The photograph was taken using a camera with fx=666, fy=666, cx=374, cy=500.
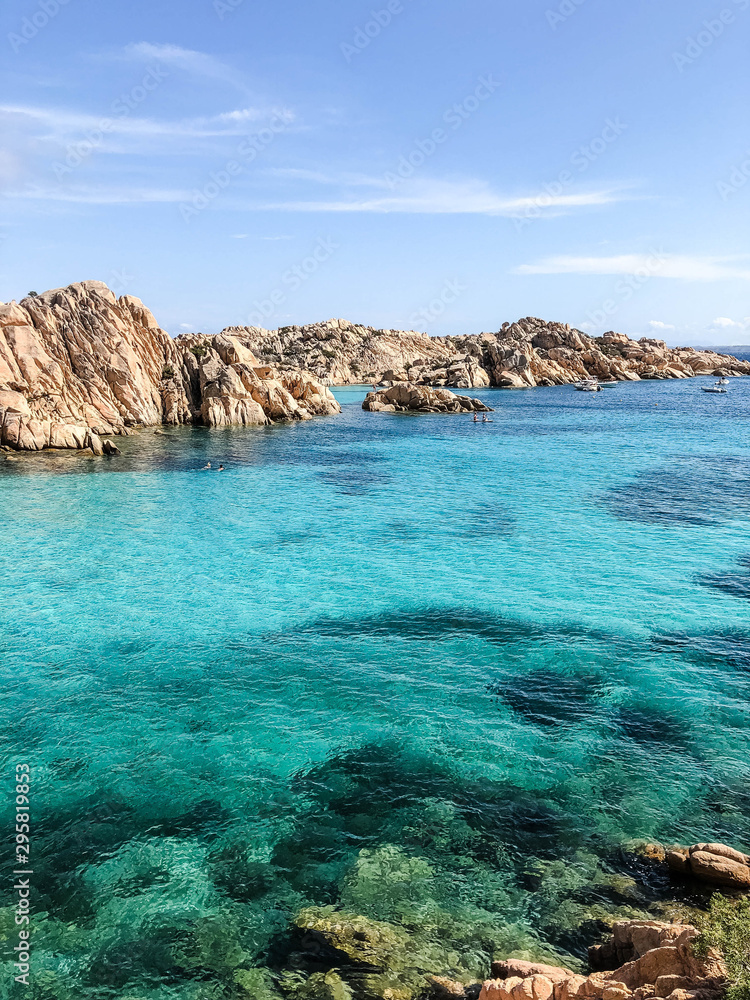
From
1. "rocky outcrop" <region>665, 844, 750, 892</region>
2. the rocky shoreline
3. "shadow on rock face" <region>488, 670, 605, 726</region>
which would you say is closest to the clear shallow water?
"shadow on rock face" <region>488, 670, 605, 726</region>

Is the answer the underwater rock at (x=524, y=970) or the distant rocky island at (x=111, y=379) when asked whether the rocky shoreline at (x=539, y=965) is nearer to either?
the underwater rock at (x=524, y=970)

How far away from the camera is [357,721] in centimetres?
1998

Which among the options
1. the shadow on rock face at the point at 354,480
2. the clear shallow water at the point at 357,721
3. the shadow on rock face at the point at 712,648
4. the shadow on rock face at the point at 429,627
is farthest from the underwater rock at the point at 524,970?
the shadow on rock face at the point at 354,480

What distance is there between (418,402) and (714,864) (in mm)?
103762

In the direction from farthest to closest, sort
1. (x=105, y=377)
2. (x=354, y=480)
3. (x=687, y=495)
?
(x=105, y=377), (x=354, y=480), (x=687, y=495)

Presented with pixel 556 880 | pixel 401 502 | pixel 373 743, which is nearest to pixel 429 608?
pixel 373 743

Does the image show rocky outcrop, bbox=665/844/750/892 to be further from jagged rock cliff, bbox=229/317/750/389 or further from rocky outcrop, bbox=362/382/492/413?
jagged rock cliff, bbox=229/317/750/389

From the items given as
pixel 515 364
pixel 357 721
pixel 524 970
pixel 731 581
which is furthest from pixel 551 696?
pixel 515 364

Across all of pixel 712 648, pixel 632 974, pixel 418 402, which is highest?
pixel 418 402

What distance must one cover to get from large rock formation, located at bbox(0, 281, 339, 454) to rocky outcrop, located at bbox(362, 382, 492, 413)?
636 inches

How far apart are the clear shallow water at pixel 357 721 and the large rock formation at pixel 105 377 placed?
2596 cm

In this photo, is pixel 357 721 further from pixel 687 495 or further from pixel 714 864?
pixel 687 495

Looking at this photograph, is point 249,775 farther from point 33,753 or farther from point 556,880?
point 556,880

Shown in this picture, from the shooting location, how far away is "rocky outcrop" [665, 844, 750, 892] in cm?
1339
